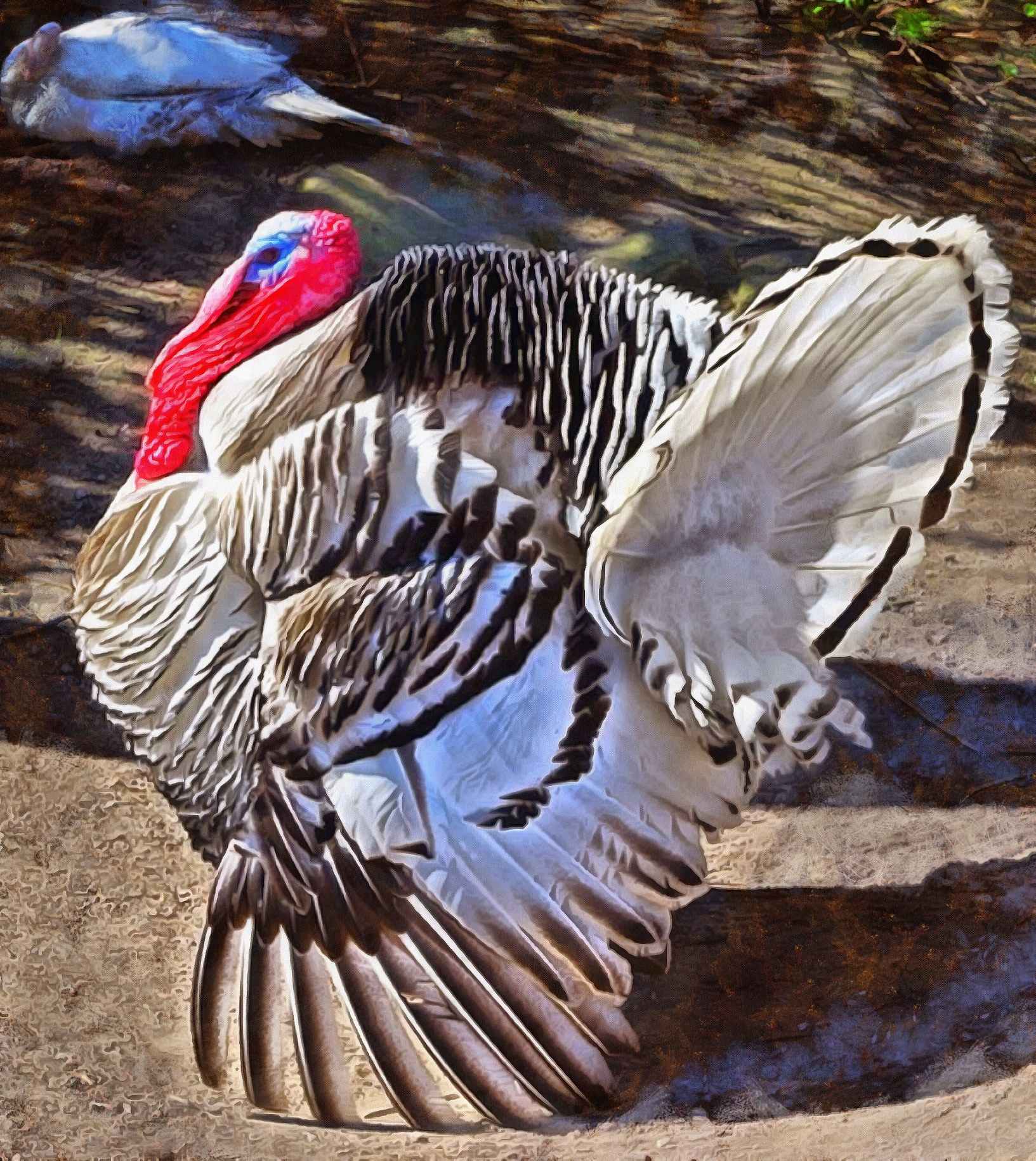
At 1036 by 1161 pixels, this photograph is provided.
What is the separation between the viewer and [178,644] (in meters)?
1.18

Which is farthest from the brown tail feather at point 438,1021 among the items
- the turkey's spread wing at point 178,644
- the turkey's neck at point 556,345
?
the turkey's neck at point 556,345

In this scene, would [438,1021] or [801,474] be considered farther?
[438,1021]

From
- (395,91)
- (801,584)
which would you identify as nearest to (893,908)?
(801,584)

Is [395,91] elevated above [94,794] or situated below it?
above

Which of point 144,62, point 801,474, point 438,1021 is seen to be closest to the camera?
point 801,474

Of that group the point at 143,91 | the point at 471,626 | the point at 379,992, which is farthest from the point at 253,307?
the point at 379,992

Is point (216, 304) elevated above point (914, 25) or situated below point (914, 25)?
below

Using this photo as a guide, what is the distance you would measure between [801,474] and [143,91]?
931 mm

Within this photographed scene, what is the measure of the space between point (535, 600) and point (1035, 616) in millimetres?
677

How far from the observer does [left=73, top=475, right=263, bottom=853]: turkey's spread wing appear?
45.4 inches

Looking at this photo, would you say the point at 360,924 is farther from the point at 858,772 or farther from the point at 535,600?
the point at 858,772

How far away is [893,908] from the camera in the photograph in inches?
51.2

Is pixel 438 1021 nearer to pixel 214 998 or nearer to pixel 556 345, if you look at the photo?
pixel 214 998

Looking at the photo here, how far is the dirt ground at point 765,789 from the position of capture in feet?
4.18
